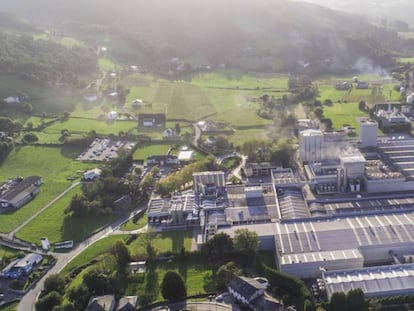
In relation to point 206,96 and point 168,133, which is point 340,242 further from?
point 206,96

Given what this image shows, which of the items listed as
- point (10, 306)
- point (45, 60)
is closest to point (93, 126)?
point (45, 60)

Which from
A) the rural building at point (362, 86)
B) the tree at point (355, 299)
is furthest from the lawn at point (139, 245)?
the rural building at point (362, 86)

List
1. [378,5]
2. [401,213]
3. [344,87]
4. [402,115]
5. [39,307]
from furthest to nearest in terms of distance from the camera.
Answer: [378,5], [344,87], [402,115], [401,213], [39,307]

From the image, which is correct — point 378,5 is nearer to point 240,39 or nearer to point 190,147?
point 240,39

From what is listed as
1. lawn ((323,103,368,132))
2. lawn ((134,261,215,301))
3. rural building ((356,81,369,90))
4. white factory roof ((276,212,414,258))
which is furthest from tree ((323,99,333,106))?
lawn ((134,261,215,301))

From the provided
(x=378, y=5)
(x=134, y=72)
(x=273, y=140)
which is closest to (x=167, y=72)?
(x=134, y=72)
